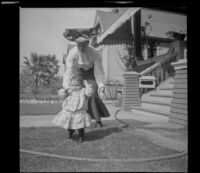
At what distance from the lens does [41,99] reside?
3.06 m

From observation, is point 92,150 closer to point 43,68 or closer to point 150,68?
point 43,68

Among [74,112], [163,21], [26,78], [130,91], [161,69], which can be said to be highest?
[163,21]

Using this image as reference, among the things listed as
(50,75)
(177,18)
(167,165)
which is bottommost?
(167,165)

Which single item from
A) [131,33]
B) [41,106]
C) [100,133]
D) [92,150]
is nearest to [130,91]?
[131,33]

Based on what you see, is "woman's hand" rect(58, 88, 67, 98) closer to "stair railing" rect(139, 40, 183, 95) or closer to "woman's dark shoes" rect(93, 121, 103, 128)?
"woman's dark shoes" rect(93, 121, 103, 128)

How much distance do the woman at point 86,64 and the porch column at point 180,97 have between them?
54.9 inches

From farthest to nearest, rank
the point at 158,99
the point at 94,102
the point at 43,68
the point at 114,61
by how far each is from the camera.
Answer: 1. the point at 158,99
2. the point at 114,61
3. the point at 94,102
4. the point at 43,68

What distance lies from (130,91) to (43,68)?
89.0 inches

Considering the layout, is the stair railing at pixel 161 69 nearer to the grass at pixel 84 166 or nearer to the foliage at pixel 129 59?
the foliage at pixel 129 59

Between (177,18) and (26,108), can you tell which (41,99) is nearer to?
(26,108)

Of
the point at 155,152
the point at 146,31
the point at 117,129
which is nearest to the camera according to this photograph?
the point at 155,152

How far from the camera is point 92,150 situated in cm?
252

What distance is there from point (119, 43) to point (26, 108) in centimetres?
171
